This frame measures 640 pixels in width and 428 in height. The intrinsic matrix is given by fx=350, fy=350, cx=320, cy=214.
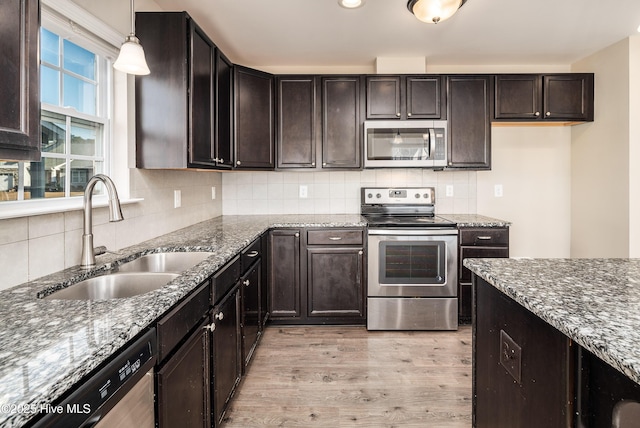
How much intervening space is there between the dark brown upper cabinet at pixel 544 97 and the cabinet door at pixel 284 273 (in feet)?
7.25

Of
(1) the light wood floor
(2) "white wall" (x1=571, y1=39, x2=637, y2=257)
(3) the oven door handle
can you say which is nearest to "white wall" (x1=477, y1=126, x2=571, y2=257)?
(2) "white wall" (x1=571, y1=39, x2=637, y2=257)

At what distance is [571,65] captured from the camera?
3.50m

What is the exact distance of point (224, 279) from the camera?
5.62 feet

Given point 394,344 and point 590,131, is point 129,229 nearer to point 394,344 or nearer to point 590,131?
point 394,344

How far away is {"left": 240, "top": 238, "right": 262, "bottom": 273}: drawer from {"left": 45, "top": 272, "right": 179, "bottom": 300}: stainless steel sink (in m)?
0.60

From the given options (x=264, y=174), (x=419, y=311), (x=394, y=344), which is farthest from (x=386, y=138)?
(x=394, y=344)

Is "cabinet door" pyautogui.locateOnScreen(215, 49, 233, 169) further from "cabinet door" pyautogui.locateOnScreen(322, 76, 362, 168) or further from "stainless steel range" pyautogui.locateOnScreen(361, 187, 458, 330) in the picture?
"stainless steel range" pyautogui.locateOnScreen(361, 187, 458, 330)

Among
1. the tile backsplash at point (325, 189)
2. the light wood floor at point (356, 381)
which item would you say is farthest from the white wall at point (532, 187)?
the light wood floor at point (356, 381)

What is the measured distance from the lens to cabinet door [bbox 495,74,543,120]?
3211 mm

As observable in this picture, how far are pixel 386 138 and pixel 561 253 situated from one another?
7.21ft

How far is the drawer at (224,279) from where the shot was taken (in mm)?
A: 1564

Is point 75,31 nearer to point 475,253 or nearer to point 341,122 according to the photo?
point 341,122

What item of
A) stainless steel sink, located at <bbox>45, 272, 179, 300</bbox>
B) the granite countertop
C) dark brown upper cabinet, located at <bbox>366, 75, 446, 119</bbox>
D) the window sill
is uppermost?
dark brown upper cabinet, located at <bbox>366, 75, 446, 119</bbox>

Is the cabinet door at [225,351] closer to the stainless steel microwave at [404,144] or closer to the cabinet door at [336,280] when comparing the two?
the cabinet door at [336,280]
